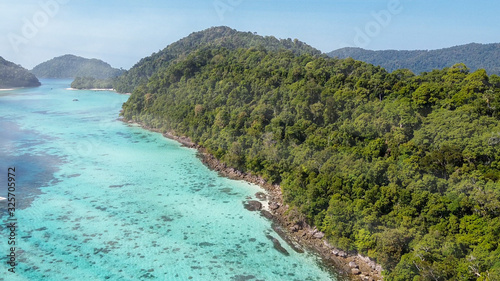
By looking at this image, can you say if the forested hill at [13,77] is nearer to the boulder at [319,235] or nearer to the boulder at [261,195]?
the boulder at [261,195]

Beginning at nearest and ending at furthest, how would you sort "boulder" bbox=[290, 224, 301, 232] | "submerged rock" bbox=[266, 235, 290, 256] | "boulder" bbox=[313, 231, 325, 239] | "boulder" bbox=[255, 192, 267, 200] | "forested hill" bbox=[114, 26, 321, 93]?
"submerged rock" bbox=[266, 235, 290, 256] < "boulder" bbox=[313, 231, 325, 239] < "boulder" bbox=[290, 224, 301, 232] < "boulder" bbox=[255, 192, 267, 200] < "forested hill" bbox=[114, 26, 321, 93]

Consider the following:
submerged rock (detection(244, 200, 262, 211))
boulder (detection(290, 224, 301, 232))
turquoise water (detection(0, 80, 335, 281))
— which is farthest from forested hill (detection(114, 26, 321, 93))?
boulder (detection(290, 224, 301, 232))

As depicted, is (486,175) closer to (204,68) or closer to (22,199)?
(22,199)

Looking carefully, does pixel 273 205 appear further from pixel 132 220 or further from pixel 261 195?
pixel 132 220

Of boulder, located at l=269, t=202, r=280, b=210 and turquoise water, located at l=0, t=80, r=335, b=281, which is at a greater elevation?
boulder, located at l=269, t=202, r=280, b=210

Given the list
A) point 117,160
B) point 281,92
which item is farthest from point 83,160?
point 281,92

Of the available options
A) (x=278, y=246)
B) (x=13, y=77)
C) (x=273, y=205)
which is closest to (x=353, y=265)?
(x=278, y=246)

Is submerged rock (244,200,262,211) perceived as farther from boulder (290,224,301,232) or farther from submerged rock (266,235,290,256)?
submerged rock (266,235,290,256)
